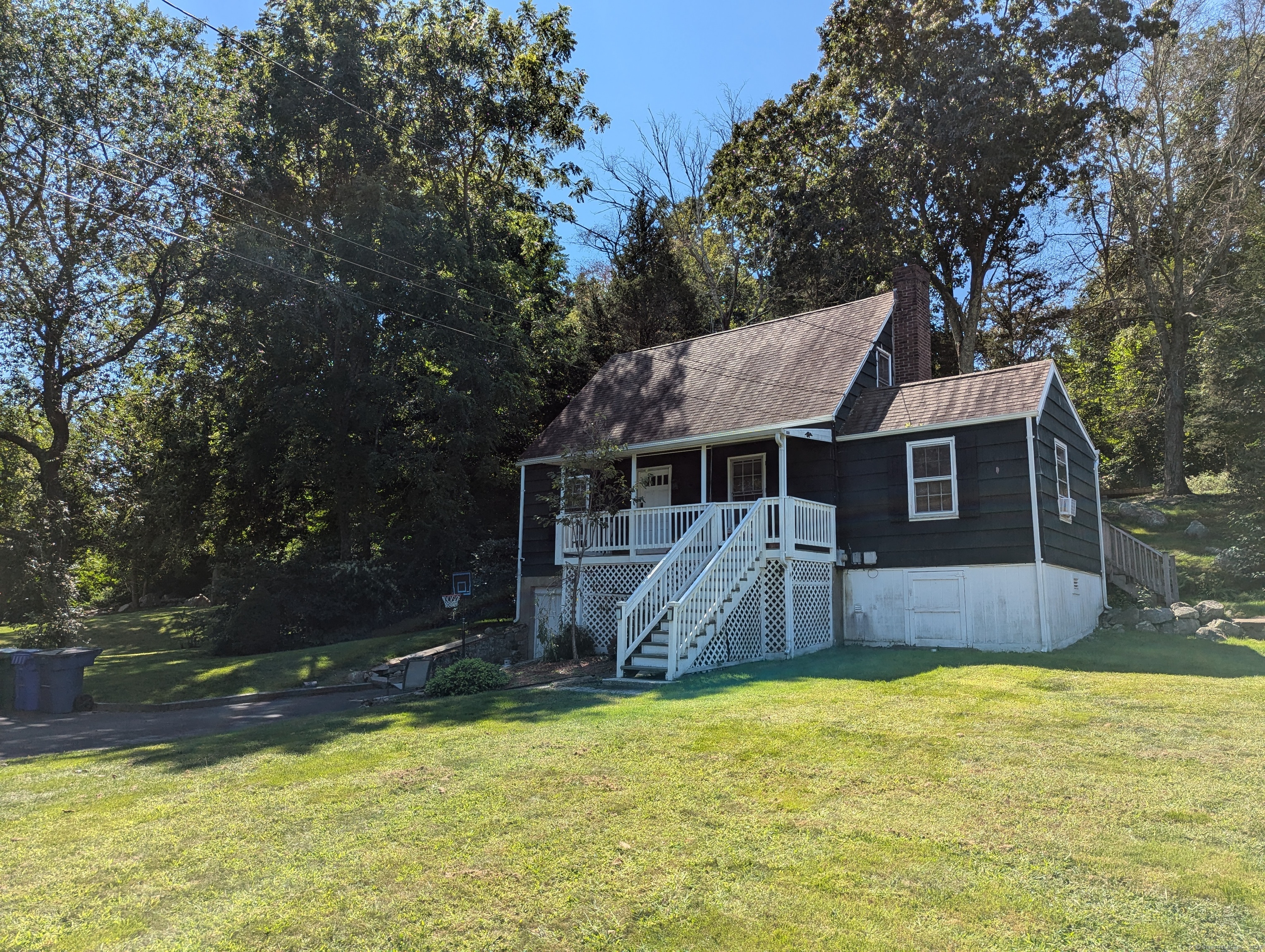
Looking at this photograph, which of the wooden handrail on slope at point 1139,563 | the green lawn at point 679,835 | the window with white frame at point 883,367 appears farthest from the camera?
the wooden handrail on slope at point 1139,563

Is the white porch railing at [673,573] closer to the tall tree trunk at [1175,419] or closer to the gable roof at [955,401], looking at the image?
Result: the gable roof at [955,401]

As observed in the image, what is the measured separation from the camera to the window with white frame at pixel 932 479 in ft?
50.7

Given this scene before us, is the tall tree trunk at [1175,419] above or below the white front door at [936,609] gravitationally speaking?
above

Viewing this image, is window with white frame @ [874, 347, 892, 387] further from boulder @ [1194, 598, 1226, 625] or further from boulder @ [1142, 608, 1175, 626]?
boulder @ [1194, 598, 1226, 625]

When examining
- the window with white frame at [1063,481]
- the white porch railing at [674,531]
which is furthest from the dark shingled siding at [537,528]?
the window with white frame at [1063,481]

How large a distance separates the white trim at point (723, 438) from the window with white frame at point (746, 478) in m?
0.49

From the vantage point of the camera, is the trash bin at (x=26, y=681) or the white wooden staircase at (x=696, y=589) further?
the trash bin at (x=26, y=681)

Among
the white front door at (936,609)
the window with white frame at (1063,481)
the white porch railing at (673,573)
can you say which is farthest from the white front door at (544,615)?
the window with white frame at (1063,481)

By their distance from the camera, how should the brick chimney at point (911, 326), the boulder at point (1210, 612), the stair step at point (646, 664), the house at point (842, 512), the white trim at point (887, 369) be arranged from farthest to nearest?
the brick chimney at point (911, 326) → the white trim at point (887, 369) → the boulder at point (1210, 612) → the house at point (842, 512) → the stair step at point (646, 664)

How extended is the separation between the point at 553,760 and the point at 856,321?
595 inches

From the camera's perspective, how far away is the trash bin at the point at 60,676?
14.4 metres

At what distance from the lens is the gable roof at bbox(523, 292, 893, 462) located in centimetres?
1728

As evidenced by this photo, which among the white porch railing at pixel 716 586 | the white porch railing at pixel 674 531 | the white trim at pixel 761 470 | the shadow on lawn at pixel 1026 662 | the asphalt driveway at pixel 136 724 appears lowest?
the asphalt driveway at pixel 136 724

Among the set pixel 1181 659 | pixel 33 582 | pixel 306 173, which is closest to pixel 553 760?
pixel 1181 659
